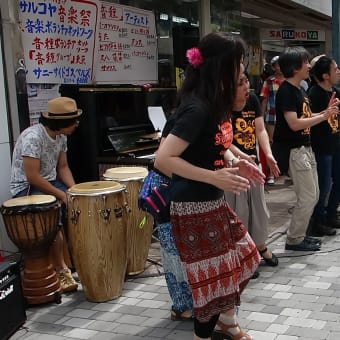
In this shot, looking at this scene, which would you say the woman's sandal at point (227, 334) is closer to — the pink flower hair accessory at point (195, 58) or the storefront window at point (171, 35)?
the pink flower hair accessory at point (195, 58)

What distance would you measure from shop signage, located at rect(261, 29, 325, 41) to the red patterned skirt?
9563 millimetres

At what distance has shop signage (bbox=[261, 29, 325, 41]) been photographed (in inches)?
462

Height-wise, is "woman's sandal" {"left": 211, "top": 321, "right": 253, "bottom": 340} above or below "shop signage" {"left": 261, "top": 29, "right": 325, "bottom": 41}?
below

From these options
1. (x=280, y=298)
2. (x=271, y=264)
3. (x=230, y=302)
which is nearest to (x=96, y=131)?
(x=271, y=264)

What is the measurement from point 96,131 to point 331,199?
99.7 inches

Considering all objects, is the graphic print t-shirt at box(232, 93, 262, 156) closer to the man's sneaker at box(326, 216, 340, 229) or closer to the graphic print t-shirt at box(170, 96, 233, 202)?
the graphic print t-shirt at box(170, 96, 233, 202)

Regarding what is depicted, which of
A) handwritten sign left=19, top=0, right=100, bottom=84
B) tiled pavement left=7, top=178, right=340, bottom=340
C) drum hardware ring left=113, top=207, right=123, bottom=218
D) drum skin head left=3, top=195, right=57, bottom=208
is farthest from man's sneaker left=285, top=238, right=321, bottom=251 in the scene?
→ handwritten sign left=19, top=0, right=100, bottom=84

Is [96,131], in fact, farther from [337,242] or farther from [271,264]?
[337,242]

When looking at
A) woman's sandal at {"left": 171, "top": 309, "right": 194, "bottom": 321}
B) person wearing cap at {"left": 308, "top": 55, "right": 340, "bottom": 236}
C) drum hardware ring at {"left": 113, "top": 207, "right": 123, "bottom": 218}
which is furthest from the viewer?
person wearing cap at {"left": 308, "top": 55, "right": 340, "bottom": 236}

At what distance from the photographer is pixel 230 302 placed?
9.27ft

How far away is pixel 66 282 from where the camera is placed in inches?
166

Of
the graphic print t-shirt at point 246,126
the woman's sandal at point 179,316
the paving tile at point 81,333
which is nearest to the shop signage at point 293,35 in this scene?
the graphic print t-shirt at point 246,126

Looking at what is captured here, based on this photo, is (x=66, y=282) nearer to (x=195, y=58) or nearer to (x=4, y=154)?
(x=4, y=154)

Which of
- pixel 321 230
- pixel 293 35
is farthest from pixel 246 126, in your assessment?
pixel 293 35
